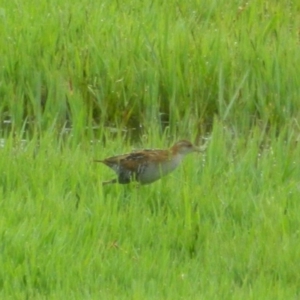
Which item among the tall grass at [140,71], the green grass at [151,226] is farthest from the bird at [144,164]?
the tall grass at [140,71]

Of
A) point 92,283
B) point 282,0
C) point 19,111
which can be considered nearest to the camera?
point 92,283

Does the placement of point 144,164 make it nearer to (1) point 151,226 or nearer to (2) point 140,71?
(1) point 151,226

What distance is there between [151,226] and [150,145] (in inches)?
50.8

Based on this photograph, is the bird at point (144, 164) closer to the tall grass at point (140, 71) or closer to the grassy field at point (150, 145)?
the grassy field at point (150, 145)

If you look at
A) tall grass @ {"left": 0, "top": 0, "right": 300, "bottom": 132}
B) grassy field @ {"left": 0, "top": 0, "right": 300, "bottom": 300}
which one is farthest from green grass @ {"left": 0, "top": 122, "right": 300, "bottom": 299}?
tall grass @ {"left": 0, "top": 0, "right": 300, "bottom": 132}

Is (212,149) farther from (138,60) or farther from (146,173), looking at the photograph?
(138,60)

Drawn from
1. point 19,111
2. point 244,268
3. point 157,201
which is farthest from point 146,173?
point 19,111

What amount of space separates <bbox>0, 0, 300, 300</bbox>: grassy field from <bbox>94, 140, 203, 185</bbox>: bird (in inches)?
2.5

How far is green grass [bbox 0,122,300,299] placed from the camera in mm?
4691

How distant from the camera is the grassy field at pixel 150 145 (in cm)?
482

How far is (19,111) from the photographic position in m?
7.01

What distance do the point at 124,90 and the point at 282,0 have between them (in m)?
2.09

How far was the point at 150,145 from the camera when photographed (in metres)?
6.51

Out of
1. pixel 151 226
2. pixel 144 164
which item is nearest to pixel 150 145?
pixel 144 164
